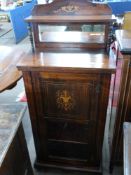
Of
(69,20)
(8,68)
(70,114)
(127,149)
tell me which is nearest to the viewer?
(127,149)

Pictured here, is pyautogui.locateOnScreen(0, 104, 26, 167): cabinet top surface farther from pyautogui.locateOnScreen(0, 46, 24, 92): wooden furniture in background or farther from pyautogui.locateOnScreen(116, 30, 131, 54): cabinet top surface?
pyautogui.locateOnScreen(116, 30, 131, 54): cabinet top surface

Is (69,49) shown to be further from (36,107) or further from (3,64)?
(3,64)

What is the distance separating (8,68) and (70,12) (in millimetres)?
744

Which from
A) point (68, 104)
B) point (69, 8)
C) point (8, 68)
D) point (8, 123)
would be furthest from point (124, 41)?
point (8, 68)

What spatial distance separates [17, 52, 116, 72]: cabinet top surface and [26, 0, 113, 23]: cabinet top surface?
207 millimetres

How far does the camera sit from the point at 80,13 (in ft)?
3.94

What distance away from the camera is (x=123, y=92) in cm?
115

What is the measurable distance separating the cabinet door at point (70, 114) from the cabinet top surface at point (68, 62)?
0.05m

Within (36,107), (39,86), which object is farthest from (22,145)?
(39,86)

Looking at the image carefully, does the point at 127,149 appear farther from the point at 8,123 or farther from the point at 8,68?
the point at 8,68

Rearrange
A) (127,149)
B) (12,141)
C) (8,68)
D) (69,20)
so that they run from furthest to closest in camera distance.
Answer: (8,68) < (69,20) < (12,141) < (127,149)

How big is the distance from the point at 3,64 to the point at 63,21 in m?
0.83

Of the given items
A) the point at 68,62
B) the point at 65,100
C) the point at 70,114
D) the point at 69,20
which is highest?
the point at 69,20

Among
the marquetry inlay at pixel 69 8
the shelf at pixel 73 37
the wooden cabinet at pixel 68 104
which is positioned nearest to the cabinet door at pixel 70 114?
the wooden cabinet at pixel 68 104
